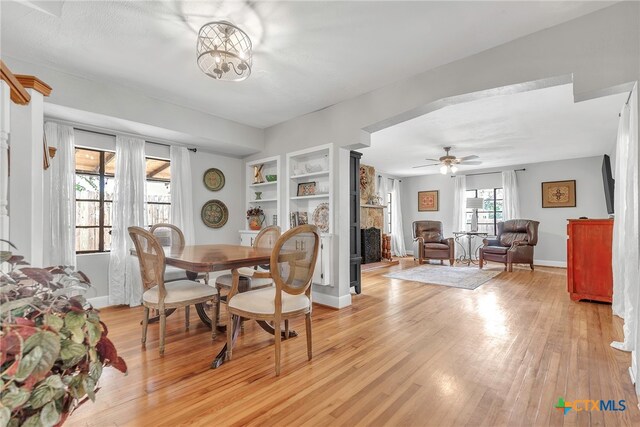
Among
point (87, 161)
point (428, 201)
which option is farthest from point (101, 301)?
point (428, 201)

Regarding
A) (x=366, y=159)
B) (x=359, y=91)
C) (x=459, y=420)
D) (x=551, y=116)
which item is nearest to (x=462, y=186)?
(x=366, y=159)

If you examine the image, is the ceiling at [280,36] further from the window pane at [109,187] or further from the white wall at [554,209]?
the white wall at [554,209]

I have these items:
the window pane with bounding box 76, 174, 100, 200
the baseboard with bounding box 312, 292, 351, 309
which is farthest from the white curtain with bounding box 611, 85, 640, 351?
the window pane with bounding box 76, 174, 100, 200

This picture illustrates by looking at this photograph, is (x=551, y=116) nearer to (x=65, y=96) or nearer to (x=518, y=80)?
(x=518, y=80)

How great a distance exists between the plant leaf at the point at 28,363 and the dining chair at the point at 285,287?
1.32 m

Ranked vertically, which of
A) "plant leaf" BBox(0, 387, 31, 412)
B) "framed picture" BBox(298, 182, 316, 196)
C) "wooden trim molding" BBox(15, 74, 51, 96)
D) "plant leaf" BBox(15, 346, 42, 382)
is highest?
"wooden trim molding" BBox(15, 74, 51, 96)

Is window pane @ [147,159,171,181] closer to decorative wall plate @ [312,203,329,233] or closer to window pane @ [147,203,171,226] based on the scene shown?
window pane @ [147,203,171,226]

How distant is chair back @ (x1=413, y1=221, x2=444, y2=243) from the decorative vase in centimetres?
438

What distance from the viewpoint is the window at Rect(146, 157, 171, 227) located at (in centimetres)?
408

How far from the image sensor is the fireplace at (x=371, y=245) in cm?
694

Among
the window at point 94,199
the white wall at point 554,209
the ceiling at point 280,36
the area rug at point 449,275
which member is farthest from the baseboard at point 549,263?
the window at point 94,199

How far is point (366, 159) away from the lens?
6738mm

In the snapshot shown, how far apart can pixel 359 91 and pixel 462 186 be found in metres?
6.04

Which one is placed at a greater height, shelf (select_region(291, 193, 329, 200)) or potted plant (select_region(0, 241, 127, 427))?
shelf (select_region(291, 193, 329, 200))
